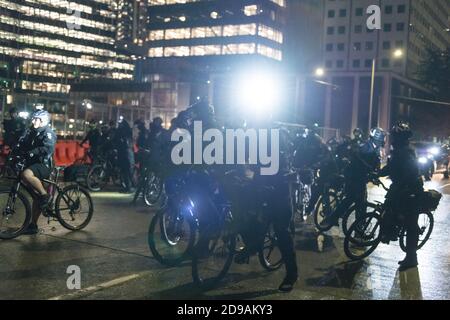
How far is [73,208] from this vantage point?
806cm

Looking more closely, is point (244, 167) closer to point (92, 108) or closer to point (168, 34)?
point (92, 108)

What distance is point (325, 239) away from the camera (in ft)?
27.6

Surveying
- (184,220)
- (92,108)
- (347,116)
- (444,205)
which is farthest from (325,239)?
(347,116)

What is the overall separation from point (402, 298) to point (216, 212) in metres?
2.15

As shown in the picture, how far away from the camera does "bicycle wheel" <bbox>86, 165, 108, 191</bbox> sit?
1332 centimetres

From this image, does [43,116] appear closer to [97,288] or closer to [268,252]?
[97,288]

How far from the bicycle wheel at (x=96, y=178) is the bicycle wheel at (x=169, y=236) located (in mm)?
7215

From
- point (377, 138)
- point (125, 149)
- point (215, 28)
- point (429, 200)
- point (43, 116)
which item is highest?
point (215, 28)

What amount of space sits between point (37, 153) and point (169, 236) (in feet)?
7.88

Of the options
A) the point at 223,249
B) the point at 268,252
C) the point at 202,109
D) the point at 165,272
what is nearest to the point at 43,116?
the point at 202,109

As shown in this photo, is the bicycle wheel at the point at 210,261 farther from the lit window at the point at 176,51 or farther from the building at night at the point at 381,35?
the lit window at the point at 176,51

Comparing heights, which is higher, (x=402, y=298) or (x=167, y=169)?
(x=167, y=169)

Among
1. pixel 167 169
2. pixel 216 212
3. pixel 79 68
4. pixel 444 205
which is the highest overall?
pixel 79 68

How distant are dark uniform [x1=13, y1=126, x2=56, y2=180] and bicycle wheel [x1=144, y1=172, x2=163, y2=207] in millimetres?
3788
